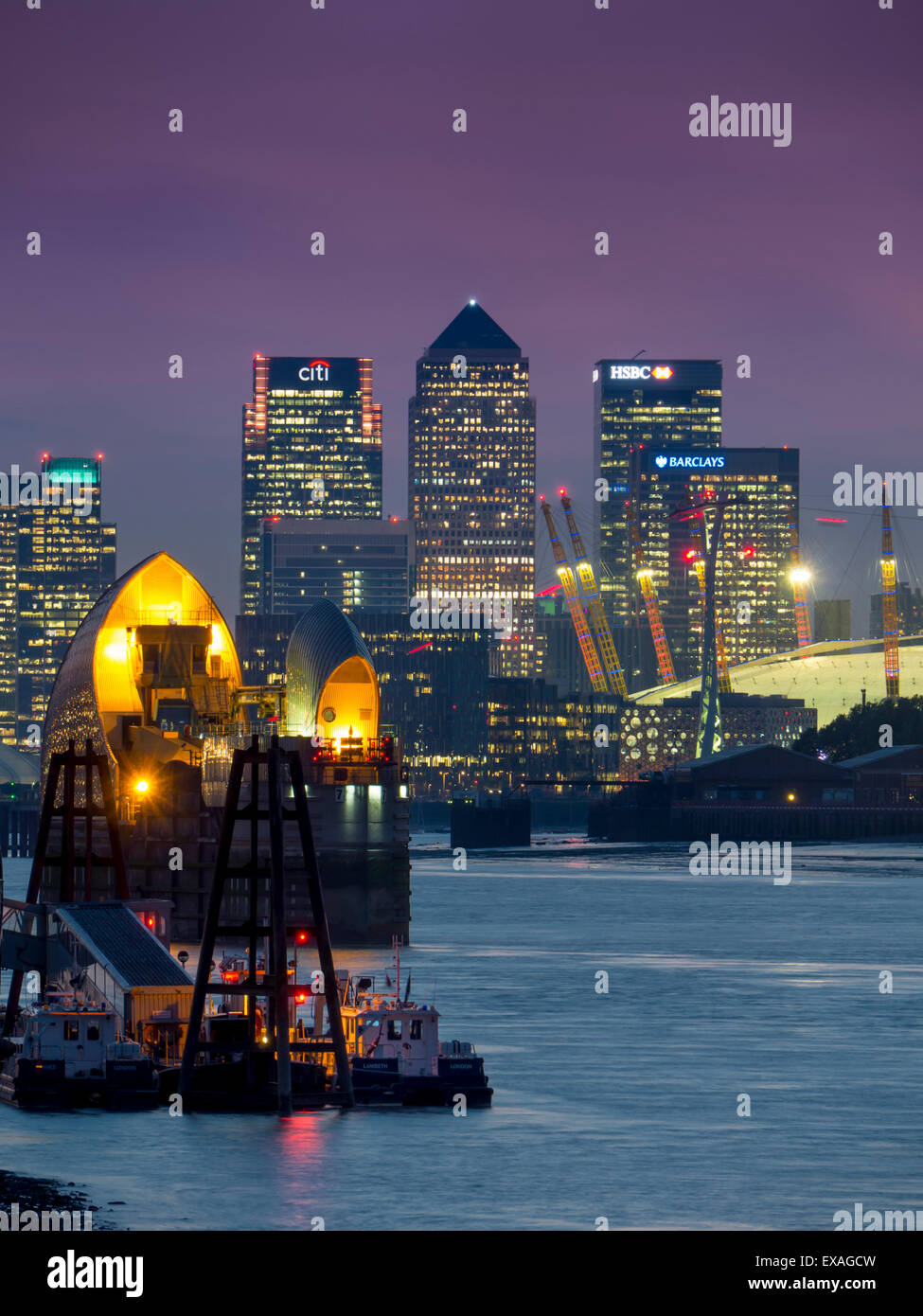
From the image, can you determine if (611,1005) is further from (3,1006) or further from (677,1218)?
(677,1218)

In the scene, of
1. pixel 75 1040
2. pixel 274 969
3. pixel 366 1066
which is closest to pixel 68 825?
pixel 75 1040

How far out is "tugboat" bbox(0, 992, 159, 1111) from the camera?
5938 centimetres

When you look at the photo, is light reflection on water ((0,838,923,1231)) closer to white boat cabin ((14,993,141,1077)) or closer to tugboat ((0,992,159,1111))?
tugboat ((0,992,159,1111))

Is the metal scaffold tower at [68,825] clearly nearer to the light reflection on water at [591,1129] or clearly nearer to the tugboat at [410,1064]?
the light reflection on water at [591,1129]

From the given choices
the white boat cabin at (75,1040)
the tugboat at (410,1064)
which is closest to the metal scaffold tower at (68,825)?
the white boat cabin at (75,1040)

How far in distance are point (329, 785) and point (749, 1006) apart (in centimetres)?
Result: 2663

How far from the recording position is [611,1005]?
84.2m

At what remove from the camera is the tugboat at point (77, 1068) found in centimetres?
5938

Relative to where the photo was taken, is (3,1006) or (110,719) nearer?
(3,1006)

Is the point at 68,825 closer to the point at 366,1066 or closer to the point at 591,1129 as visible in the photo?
the point at 366,1066

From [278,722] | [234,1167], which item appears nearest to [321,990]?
[234,1167]

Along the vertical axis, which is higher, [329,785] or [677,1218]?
[329,785]

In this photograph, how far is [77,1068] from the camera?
59.8m

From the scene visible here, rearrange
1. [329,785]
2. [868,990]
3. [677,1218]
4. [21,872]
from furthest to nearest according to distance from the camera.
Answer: [21,872], [329,785], [868,990], [677,1218]
